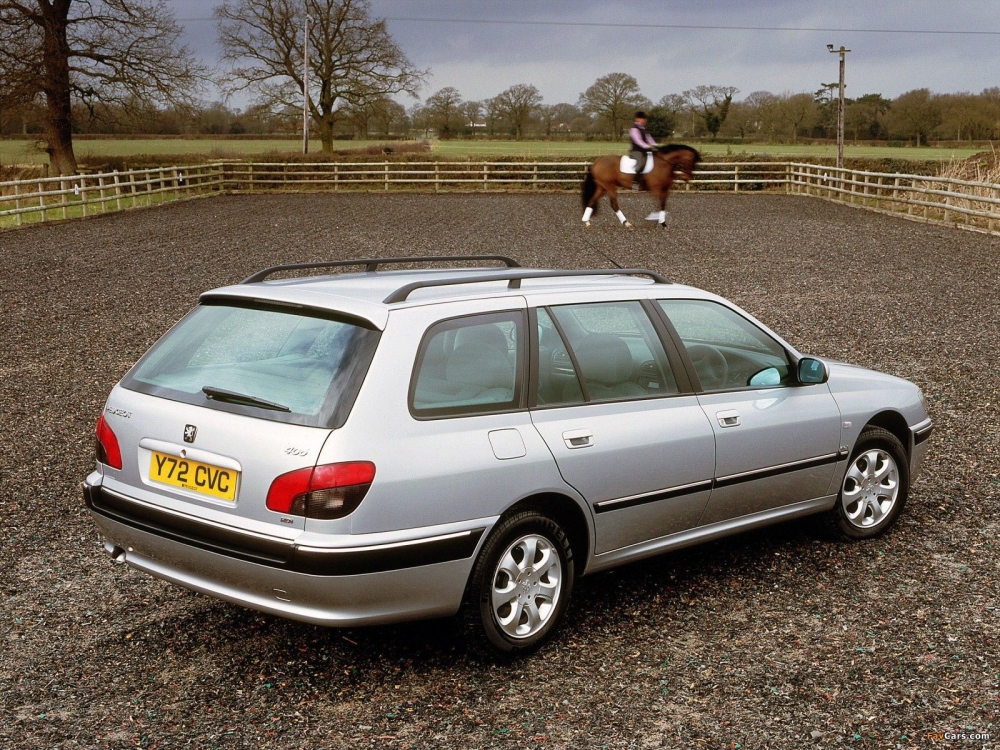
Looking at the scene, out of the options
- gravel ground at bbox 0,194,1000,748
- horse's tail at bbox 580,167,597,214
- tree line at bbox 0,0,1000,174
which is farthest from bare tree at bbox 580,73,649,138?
gravel ground at bbox 0,194,1000,748

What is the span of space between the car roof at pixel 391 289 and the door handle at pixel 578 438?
0.64 metres

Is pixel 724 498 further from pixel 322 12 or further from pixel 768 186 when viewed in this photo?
pixel 322 12

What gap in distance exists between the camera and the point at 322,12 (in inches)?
2292

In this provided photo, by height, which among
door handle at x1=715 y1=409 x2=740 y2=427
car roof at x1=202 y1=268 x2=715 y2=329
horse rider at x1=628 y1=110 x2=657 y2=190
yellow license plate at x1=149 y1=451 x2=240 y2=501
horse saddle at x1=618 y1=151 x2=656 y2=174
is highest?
horse rider at x1=628 y1=110 x2=657 y2=190

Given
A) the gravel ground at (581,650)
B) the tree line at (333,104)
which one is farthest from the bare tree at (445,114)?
the gravel ground at (581,650)

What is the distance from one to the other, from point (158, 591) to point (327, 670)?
4.14ft

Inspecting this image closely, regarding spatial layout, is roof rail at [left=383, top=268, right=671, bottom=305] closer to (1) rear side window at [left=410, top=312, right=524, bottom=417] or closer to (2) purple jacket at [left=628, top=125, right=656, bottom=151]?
(1) rear side window at [left=410, top=312, right=524, bottom=417]

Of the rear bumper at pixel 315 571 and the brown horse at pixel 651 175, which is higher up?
the brown horse at pixel 651 175

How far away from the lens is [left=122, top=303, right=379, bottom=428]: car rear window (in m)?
3.81

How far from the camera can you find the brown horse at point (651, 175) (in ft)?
80.9

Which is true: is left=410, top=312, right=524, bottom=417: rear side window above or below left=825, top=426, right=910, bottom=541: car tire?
above

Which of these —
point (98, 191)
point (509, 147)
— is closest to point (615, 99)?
point (509, 147)

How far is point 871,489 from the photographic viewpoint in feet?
18.6

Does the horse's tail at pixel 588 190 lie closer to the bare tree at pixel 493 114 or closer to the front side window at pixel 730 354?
the front side window at pixel 730 354
